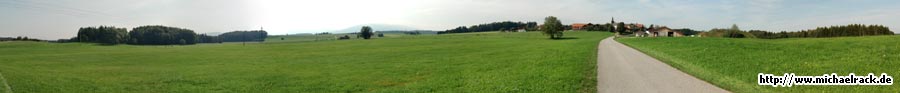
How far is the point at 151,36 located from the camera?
2121 inches

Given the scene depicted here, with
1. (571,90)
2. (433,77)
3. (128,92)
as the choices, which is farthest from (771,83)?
(128,92)

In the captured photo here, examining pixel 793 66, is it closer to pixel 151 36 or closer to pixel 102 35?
pixel 102 35

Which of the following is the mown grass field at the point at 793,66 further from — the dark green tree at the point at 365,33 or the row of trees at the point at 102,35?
the dark green tree at the point at 365,33

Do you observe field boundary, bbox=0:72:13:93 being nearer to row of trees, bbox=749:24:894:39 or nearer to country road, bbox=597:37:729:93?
country road, bbox=597:37:729:93

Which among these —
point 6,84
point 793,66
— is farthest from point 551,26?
point 6,84

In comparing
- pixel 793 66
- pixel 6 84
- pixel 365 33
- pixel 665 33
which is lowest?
pixel 6 84

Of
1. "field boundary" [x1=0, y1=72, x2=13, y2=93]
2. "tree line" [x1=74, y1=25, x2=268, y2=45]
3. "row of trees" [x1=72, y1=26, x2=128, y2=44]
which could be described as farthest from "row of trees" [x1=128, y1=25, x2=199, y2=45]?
"field boundary" [x1=0, y1=72, x2=13, y2=93]

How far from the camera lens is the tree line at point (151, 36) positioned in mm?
48125

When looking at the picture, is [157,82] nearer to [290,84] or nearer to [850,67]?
[290,84]

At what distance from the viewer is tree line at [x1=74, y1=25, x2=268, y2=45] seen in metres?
48.1

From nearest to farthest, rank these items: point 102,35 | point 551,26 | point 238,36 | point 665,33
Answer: point 102,35, point 238,36, point 551,26, point 665,33

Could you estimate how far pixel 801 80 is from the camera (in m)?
14.4

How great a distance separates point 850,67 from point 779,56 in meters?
5.00

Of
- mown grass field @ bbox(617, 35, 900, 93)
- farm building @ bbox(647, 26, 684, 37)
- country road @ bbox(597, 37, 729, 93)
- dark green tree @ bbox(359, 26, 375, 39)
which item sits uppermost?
dark green tree @ bbox(359, 26, 375, 39)
